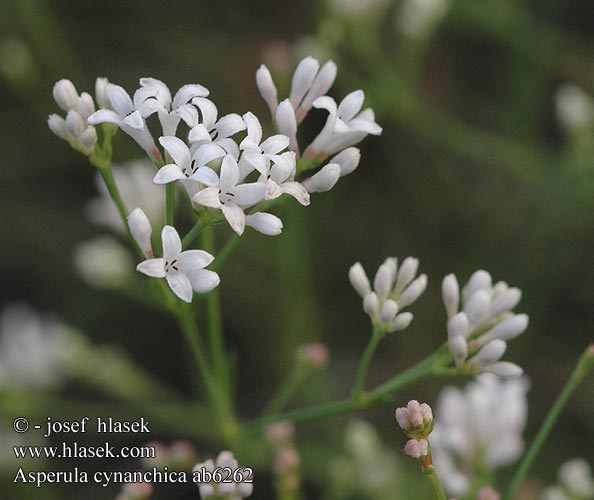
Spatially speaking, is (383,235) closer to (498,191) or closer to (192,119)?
(498,191)

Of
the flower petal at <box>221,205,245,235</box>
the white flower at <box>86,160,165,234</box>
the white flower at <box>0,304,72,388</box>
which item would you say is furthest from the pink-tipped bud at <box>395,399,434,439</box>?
the white flower at <box>0,304,72,388</box>

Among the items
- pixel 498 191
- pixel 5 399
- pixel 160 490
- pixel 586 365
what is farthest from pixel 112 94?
pixel 498 191

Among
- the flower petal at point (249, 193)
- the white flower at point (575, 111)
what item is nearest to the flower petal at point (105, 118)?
the flower petal at point (249, 193)

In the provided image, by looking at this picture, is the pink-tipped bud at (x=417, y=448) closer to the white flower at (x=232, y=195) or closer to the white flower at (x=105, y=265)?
the white flower at (x=232, y=195)

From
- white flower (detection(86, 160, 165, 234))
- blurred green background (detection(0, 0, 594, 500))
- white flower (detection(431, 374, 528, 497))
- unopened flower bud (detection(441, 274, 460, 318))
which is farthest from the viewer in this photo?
blurred green background (detection(0, 0, 594, 500))

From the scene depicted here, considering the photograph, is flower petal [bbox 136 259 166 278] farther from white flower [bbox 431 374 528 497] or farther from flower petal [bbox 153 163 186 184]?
white flower [bbox 431 374 528 497]

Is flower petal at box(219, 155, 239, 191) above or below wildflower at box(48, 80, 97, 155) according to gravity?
below

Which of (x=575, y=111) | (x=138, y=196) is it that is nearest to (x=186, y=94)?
(x=138, y=196)
